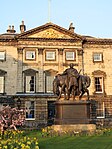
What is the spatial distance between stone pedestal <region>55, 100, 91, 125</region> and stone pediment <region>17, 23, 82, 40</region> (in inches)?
793

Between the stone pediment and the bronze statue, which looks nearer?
the bronze statue

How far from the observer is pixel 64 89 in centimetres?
1889

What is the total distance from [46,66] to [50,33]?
4.94m

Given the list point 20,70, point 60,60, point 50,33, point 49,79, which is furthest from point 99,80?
point 20,70

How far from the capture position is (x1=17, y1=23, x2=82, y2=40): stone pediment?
3664cm

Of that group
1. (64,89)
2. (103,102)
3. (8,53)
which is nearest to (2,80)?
(8,53)

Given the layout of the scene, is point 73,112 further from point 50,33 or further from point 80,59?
point 50,33

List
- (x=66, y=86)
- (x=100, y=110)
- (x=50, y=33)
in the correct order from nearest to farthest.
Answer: (x=66, y=86)
(x=100, y=110)
(x=50, y=33)

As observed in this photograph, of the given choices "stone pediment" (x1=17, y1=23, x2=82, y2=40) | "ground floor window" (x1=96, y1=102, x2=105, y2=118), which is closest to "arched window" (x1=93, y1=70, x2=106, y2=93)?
"ground floor window" (x1=96, y1=102, x2=105, y2=118)

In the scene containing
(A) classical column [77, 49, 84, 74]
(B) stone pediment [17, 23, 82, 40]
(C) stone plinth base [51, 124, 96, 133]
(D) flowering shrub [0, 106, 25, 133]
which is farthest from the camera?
(A) classical column [77, 49, 84, 74]

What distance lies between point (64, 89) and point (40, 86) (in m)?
16.8

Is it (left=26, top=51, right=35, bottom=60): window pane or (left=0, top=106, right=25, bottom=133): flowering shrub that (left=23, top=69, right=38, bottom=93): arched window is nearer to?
(left=26, top=51, right=35, bottom=60): window pane

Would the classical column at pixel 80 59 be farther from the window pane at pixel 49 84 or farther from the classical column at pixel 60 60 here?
the window pane at pixel 49 84

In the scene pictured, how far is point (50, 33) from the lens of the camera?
122 feet
